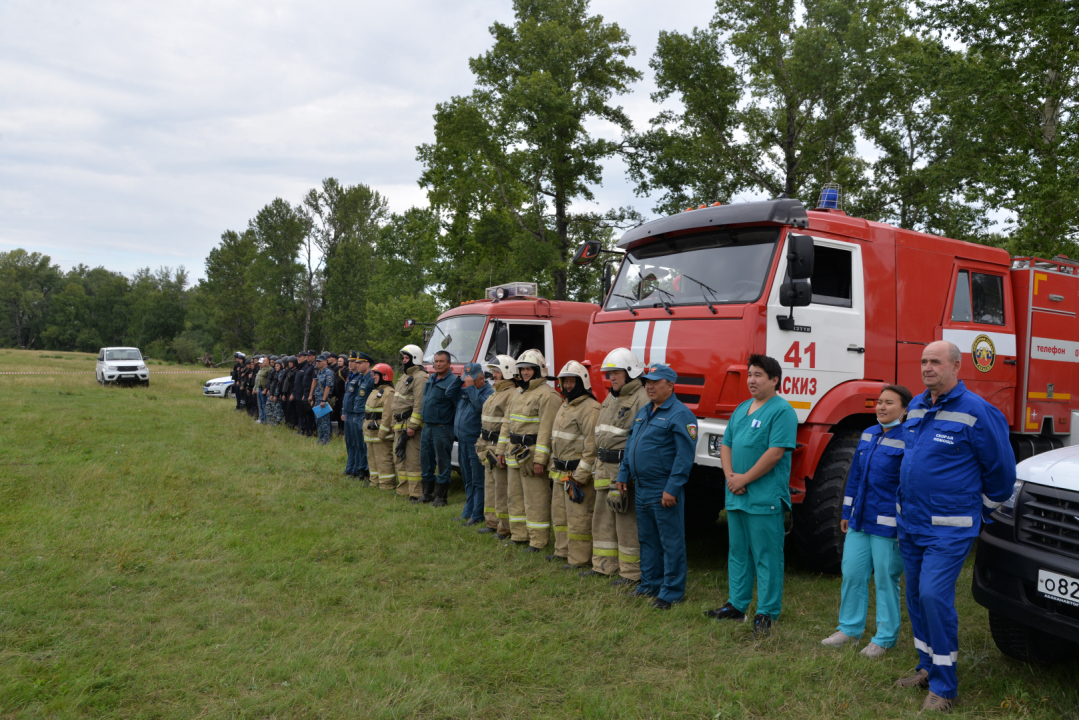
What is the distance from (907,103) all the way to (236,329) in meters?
60.0

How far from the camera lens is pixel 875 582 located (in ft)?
14.8

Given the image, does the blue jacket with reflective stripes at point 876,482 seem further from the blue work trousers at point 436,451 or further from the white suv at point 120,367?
the white suv at point 120,367

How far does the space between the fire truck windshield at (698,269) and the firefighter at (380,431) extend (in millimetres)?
4583

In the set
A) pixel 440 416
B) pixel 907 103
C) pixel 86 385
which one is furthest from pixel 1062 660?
pixel 86 385

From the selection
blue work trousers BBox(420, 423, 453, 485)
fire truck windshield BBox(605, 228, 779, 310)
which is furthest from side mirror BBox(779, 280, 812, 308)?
blue work trousers BBox(420, 423, 453, 485)

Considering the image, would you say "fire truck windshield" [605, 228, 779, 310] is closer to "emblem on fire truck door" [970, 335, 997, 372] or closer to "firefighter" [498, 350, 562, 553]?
"firefighter" [498, 350, 562, 553]

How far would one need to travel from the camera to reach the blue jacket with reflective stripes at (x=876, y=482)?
4293 mm

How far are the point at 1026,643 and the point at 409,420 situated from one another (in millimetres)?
7243

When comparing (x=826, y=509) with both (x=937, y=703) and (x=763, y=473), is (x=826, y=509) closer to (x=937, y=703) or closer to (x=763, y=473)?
(x=763, y=473)

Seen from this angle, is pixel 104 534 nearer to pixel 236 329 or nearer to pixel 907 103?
pixel 907 103

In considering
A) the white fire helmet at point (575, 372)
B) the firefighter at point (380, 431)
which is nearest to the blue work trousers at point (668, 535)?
the white fire helmet at point (575, 372)

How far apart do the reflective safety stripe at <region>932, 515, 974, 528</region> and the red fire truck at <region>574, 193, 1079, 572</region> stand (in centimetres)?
184

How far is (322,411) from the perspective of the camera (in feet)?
47.0

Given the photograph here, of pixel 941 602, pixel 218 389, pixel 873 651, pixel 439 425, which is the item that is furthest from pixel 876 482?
pixel 218 389
